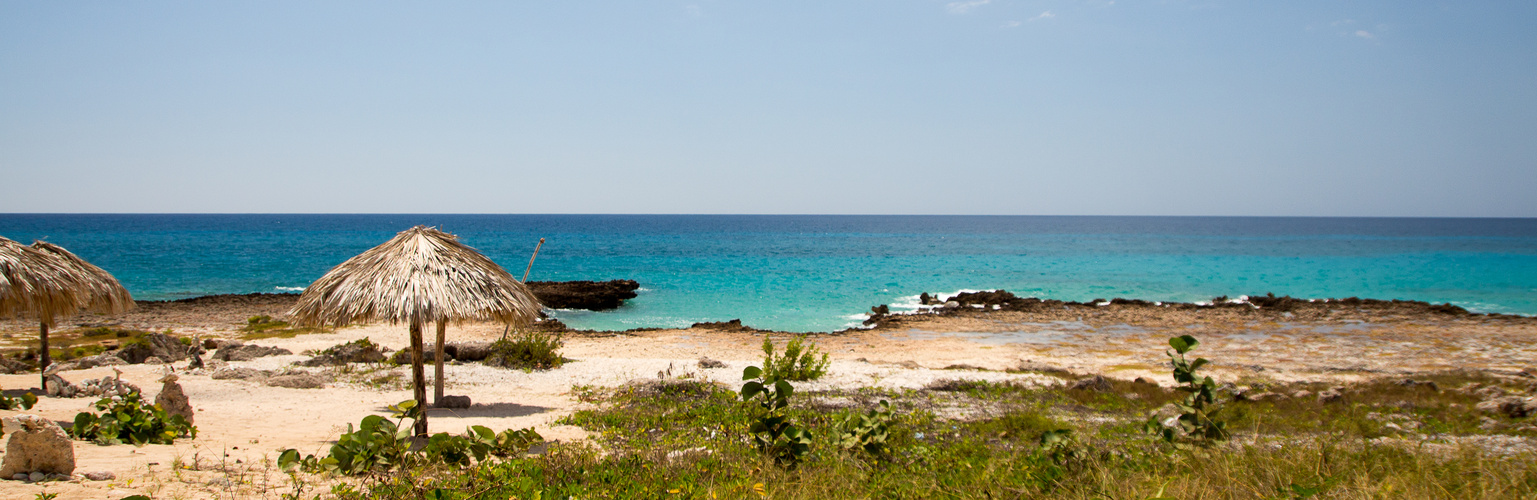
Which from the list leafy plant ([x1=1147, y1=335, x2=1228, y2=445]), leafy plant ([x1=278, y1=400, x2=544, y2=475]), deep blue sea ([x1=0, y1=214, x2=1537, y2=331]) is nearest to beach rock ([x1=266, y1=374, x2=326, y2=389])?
leafy plant ([x1=278, y1=400, x2=544, y2=475])

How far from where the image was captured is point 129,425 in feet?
20.1

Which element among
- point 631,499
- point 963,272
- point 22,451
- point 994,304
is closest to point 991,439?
point 631,499

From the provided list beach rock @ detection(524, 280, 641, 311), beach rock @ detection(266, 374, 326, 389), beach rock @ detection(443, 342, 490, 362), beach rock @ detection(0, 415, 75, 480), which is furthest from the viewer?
beach rock @ detection(524, 280, 641, 311)

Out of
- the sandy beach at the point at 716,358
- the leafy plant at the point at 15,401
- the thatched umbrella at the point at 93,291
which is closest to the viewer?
the sandy beach at the point at 716,358

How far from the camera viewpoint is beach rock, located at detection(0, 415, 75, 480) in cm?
449

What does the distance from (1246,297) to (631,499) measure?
105ft

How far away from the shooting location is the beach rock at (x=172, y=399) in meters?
6.93

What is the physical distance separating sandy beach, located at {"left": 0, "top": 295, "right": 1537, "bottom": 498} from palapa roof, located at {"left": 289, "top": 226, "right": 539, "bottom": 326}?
4.34 feet

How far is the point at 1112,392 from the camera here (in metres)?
10.6

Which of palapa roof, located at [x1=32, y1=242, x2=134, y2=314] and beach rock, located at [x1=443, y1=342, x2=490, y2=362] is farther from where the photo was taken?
beach rock, located at [x1=443, y1=342, x2=490, y2=362]

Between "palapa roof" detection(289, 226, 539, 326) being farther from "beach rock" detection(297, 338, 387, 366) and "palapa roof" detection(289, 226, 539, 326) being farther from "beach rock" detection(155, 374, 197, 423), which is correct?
"beach rock" detection(297, 338, 387, 366)

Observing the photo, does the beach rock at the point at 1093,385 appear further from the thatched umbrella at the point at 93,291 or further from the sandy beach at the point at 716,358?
the thatched umbrella at the point at 93,291

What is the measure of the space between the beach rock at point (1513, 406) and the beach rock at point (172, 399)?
15.6 metres

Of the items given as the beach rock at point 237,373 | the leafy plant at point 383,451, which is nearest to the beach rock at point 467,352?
the beach rock at point 237,373
